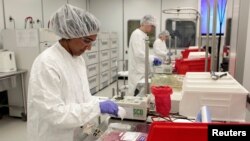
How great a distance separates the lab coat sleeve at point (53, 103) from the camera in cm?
107

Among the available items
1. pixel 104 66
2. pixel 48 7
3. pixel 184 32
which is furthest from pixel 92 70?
pixel 184 32

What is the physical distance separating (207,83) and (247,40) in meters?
0.71

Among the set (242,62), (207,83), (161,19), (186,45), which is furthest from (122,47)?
(207,83)

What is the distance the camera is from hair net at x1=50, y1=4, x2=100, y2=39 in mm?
1209

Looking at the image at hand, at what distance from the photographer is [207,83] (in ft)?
4.72

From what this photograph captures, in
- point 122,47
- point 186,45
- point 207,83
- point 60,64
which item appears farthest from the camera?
point 122,47

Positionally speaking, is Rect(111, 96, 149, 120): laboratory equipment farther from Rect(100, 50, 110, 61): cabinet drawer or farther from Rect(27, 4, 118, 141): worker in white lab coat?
Rect(100, 50, 110, 61): cabinet drawer

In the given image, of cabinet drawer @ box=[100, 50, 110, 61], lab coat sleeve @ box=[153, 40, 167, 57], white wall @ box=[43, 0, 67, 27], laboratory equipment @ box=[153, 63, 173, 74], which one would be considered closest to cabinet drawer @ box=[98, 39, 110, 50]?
cabinet drawer @ box=[100, 50, 110, 61]

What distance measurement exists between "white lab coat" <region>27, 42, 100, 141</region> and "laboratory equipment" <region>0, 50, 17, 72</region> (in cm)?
245

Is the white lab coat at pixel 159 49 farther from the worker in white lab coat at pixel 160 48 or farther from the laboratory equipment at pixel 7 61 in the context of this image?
the laboratory equipment at pixel 7 61

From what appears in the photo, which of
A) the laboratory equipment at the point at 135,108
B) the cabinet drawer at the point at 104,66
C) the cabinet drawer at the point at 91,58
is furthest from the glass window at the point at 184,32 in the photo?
the laboratory equipment at the point at 135,108

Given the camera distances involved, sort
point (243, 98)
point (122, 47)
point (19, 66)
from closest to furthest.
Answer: point (243, 98)
point (19, 66)
point (122, 47)

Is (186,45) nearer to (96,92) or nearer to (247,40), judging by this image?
(96,92)

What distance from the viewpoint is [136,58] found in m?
3.33
